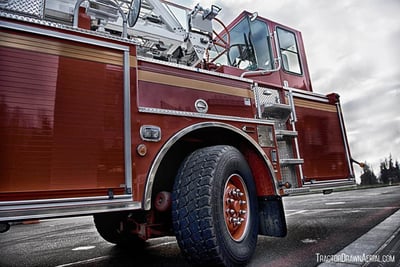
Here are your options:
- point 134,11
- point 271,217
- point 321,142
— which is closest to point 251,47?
point 321,142

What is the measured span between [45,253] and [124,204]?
297cm

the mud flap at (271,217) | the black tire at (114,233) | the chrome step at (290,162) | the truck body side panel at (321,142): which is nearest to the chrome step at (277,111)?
the truck body side panel at (321,142)

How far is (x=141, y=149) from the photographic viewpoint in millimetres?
2197

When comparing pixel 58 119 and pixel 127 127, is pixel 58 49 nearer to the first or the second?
pixel 58 119

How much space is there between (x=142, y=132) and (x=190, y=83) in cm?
80

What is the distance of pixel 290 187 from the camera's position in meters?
3.40

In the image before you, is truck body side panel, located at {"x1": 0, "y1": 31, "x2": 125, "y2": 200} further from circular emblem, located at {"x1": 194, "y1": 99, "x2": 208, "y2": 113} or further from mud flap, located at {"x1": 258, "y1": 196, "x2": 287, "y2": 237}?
mud flap, located at {"x1": 258, "y1": 196, "x2": 287, "y2": 237}

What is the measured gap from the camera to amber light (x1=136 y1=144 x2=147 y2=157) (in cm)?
218

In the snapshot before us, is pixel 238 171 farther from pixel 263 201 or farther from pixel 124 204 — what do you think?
pixel 124 204

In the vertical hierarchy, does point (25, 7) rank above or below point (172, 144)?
above

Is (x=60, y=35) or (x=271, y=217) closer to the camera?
(x=60, y=35)

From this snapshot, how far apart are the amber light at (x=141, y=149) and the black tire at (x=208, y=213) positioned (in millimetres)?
394

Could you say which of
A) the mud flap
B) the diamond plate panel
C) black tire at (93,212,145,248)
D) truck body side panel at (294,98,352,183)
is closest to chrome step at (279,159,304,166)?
truck body side panel at (294,98,352,183)

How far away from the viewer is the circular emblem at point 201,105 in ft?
8.94
